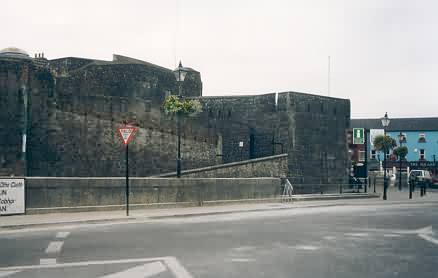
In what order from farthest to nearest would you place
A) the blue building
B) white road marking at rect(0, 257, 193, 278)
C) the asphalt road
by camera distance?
the blue building
the asphalt road
white road marking at rect(0, 257, 193, 278)

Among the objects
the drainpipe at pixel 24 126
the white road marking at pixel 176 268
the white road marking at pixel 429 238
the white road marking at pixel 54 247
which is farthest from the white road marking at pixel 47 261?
the drainpipe at pixel 24 126

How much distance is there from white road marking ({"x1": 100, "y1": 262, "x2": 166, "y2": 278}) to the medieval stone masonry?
77.9ft

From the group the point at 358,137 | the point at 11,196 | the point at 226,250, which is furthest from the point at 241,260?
the point at 358,137

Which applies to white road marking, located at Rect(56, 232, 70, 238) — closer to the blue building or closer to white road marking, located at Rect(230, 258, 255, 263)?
white road marking, located at Rect(230, 258, 255, 263)

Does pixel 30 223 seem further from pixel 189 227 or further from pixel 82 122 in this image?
pixel 82 122

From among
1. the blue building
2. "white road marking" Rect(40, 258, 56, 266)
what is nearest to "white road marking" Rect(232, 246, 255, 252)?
"white road marking" Rect(40, 258, 56, 266)

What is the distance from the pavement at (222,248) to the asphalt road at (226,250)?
0.02 meters

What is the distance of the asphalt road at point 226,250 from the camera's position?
7.89m

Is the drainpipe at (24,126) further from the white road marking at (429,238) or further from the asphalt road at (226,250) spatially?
the white road marking at (429,238)

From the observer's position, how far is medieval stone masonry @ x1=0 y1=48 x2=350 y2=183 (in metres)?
29.8

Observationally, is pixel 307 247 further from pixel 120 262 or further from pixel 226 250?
pixel 120 262

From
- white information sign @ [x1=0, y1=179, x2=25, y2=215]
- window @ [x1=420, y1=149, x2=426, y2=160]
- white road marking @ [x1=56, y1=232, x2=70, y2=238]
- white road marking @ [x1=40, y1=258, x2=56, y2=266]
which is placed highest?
window @ [x1=420, y1=149, x2=426, y2=160]

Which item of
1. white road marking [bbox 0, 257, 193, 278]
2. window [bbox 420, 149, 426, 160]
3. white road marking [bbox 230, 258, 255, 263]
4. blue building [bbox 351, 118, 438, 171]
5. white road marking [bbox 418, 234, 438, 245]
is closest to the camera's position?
white road marking [bbox 0, 257, 193, 278]

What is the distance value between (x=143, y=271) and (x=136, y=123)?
83.5 ft
